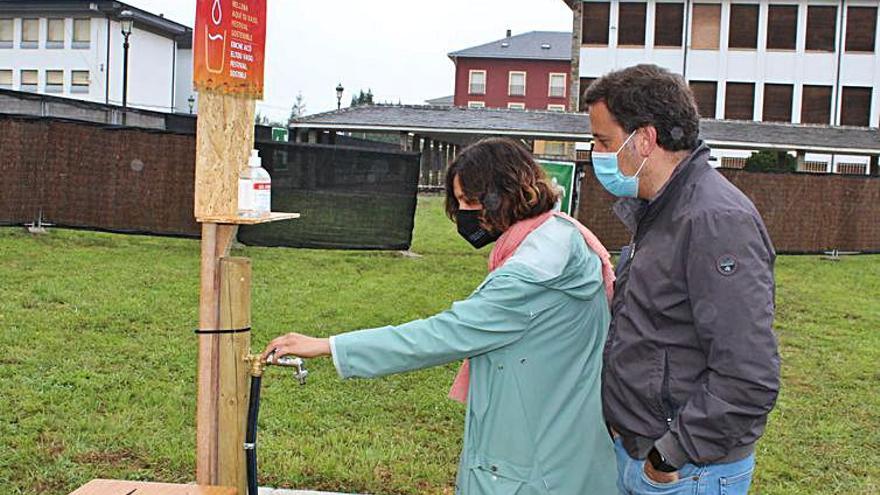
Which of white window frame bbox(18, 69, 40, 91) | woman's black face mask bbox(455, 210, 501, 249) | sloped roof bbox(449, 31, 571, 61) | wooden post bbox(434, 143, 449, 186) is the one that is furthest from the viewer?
sloped roof bbox(449, 31, 571, 61)

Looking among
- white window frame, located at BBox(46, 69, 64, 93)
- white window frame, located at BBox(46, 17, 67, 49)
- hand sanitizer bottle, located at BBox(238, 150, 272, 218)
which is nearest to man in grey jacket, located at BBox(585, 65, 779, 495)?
hand sanitizer bottle, located at BBox(238, 150, 272, 218)

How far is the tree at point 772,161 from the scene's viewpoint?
38.9 meters

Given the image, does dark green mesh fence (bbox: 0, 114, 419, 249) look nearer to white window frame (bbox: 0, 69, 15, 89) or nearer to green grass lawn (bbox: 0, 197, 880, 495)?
green grass lawn (bbox: 0, 197, 880, 495)

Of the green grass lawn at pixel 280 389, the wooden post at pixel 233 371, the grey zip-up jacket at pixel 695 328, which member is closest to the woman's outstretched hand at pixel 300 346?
the wooden post at pixel 233 371

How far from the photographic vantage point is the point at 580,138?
38.6 metres

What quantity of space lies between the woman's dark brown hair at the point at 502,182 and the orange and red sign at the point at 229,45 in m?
0.93

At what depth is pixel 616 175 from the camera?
115 inches

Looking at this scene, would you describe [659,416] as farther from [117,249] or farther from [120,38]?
[120,38]

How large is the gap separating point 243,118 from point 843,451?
467 cm

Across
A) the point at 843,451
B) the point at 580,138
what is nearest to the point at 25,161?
the point at 843,451

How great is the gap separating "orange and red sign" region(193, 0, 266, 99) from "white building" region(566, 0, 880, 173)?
4623 cm

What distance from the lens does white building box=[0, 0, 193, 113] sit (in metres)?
65.2

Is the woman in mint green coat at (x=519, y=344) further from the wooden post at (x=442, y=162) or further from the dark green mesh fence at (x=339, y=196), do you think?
the wooden post at (x=442, y=162)

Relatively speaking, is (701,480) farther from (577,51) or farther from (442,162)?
(442,162)
